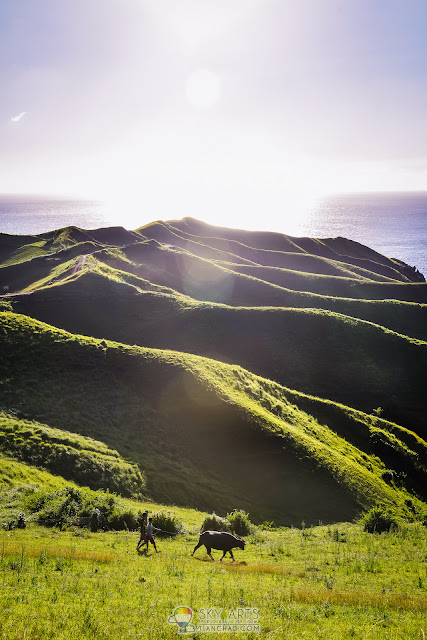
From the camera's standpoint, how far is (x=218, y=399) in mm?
34156

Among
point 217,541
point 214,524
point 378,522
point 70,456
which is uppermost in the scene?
point 217,541

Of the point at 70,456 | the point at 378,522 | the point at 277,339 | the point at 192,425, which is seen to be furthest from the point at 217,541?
the point at 277,339

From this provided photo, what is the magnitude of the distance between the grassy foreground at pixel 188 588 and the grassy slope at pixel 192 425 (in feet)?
32.4

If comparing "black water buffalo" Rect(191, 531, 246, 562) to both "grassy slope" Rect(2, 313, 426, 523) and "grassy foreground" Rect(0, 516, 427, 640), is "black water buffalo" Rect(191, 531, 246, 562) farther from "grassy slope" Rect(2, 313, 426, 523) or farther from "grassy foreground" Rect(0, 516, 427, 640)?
"grassy slope" Rect(2, 313, 426, 523)

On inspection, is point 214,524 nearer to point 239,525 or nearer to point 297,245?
point 239,525

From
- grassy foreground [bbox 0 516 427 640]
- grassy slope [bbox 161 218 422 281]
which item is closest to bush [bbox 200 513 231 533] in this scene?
grassy foreground [bbox 0 516 427 640]

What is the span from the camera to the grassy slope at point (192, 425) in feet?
89.7

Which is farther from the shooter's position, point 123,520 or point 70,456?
point 70,456

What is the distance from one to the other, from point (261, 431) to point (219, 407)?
15.0 feet

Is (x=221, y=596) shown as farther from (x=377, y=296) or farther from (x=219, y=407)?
(x=377, y=296)

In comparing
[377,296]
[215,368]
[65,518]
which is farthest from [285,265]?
[65,518]

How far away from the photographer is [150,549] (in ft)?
52.2

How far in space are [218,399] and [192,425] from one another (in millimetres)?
3700

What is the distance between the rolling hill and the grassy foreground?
31.4ft
